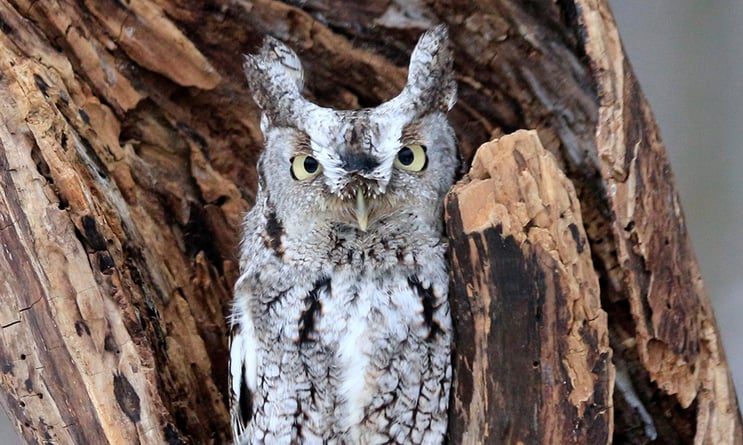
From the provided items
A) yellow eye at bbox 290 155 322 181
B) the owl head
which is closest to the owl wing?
the owl head

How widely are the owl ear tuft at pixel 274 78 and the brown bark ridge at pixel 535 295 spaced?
521 millimetres

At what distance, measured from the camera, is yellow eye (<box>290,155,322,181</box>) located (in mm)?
1875

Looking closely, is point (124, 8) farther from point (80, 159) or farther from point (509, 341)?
point (509, 341)

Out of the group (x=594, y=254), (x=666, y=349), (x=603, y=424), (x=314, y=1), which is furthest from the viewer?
(x=314, y=1)

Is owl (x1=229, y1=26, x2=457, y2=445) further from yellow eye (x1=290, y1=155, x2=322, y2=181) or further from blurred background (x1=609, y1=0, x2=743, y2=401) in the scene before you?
blurred background (x1=609, y1=0, x2=743, y2=401)

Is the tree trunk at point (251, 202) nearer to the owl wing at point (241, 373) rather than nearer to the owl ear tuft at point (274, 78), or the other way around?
the owl wing at point (241, 373)

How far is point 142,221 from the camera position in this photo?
92.4 inches

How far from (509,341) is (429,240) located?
0.34m

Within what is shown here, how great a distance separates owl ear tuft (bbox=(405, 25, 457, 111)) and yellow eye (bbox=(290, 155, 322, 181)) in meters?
0.27

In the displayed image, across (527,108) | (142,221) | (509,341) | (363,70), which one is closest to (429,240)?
(509,341)

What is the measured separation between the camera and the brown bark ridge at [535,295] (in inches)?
64.1

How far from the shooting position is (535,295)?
1.64 m

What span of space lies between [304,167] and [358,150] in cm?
18

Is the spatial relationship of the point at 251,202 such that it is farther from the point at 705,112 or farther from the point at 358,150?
the point at 705,112
